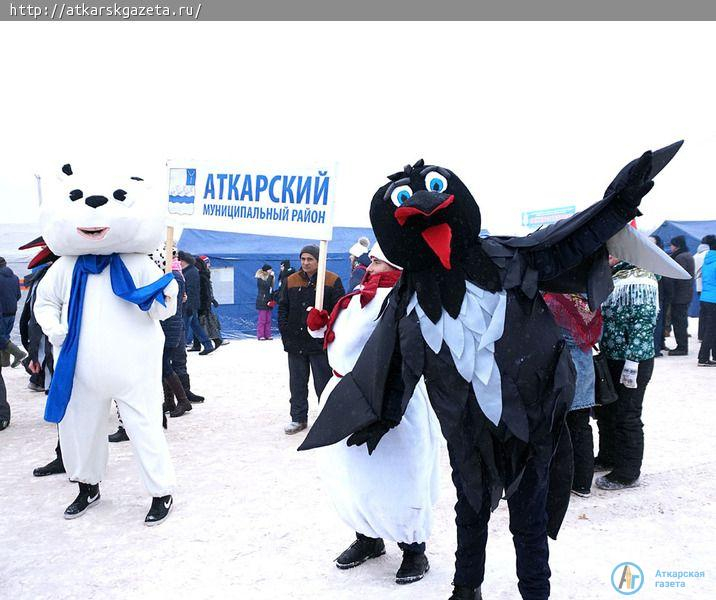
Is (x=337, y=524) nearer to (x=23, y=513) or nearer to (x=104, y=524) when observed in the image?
(x=104, y=524)

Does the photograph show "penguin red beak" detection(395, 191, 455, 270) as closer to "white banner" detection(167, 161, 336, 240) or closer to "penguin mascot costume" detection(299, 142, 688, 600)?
"penguin mascot costume" detection(299, 142, 688, 600)

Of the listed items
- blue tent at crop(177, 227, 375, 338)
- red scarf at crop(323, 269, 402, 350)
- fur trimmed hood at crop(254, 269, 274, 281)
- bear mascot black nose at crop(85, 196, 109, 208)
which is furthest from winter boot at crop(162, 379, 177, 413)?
blue tent at crop(177, 227, 375, 338)

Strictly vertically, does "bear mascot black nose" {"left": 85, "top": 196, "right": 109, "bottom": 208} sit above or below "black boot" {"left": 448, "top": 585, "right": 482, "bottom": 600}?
above

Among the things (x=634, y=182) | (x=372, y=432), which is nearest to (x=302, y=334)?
(x=372, y=432)

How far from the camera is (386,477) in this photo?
8.79 ft

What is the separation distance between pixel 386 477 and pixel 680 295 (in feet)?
26.3

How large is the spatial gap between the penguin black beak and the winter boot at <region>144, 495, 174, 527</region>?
2.40 m

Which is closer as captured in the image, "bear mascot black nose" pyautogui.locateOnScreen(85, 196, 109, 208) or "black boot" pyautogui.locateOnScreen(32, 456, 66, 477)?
"bear mascot black nose" pyautogui.locateOnScreen(85, 196, 109, 208)

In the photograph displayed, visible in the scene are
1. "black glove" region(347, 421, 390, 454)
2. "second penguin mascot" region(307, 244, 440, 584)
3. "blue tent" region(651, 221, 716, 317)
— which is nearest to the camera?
"black glove" region(347, 421, 390, 454)

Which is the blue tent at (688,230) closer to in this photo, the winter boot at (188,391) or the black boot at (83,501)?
the winter boot at (188,391)

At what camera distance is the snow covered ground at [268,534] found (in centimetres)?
271

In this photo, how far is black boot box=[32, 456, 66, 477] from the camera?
4375 mm

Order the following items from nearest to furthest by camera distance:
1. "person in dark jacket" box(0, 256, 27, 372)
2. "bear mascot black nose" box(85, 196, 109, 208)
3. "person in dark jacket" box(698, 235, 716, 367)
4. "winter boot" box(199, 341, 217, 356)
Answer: "bear mascot black nose" box(85, 196, 109, 208) < "person in dark jacket" box(0, 256, 27, 372) < "person in dark jacket" box(698, 235, 716, 367) < "winter boot" box(199, 341, 217, 356)

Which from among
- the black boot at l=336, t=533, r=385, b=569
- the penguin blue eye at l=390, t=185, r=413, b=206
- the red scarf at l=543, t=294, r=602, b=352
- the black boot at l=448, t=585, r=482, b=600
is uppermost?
the penguin blue eye at l=390, t=185, r=413, b=206
